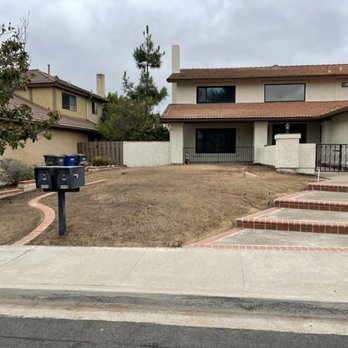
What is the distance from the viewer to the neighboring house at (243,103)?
23.7 metres

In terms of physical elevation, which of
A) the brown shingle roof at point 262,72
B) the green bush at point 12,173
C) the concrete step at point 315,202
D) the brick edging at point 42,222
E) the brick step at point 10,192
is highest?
the brown shingle roof at point 262,72

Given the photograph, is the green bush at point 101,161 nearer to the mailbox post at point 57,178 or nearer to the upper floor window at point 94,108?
the upper floor window at point 94,108

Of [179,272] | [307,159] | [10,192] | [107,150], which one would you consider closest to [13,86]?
[10,192]

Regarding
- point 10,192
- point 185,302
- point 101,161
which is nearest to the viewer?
point 185,302

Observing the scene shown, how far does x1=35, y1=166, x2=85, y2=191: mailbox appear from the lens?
696 centimetres

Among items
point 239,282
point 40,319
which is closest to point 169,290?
point 239,282

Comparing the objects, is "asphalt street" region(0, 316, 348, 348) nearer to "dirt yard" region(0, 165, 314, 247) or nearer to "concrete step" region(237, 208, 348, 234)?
"dirt yard" region(0, 165, 314, 247)

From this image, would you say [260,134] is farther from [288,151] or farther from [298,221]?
[298,221]

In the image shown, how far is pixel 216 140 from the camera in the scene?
991 inches

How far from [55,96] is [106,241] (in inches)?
823

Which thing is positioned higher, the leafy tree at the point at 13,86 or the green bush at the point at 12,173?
the leafy tree at the point at 13,86

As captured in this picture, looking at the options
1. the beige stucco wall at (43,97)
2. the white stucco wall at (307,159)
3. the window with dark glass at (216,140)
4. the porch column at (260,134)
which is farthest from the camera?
the beige stucco wall at (43,97)

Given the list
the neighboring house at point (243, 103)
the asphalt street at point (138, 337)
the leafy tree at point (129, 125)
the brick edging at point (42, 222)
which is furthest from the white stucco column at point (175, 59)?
the asphalt street at point (138, 337)

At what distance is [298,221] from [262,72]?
64.0 ft
